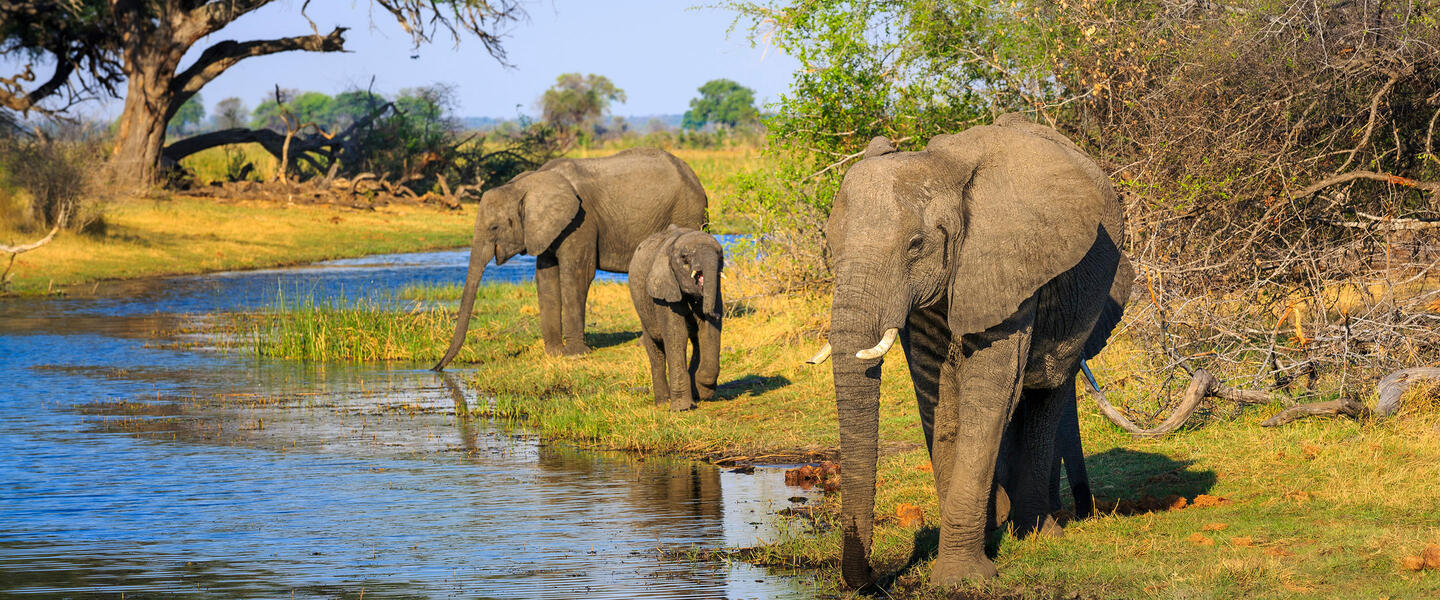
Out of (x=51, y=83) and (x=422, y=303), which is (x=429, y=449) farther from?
(x=51, y=83)

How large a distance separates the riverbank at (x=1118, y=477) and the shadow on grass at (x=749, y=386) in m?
0.03

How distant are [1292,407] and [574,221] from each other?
864cm

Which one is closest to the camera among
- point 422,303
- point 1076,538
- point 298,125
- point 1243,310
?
point 1076,538

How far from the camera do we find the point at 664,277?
37.7ft

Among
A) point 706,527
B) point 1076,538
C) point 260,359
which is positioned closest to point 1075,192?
point 1076,538

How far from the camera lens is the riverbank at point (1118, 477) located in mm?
6223

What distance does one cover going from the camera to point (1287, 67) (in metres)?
9.93

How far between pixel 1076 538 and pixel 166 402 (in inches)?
356

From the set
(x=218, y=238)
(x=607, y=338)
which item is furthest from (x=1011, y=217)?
(x=218, y=238)

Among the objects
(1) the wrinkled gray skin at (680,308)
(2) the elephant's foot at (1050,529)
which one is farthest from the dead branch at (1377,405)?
(1) the wrinkled gray skin at (680,308)

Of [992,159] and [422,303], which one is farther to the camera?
[422,303]

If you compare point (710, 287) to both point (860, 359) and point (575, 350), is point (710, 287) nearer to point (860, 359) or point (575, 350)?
point (575, 350)

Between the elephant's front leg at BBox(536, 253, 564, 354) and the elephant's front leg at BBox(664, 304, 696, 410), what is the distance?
160 inches

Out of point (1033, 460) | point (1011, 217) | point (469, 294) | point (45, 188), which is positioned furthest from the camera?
point (45, 188)
